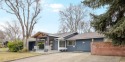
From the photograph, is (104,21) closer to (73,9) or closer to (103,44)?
(103,44)

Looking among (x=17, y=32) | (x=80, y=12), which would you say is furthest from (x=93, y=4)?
(x=17, y=32)

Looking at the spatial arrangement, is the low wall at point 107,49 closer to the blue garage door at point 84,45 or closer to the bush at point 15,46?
the blue garage door at point 84,45

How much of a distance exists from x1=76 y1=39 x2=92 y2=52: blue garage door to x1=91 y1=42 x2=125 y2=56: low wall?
794 centimetres

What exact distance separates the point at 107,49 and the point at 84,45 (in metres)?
10.0

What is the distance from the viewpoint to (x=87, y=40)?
32688 millimetres

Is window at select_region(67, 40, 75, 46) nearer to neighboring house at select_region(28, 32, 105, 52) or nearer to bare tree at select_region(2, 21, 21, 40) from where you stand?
neighboring house at select_region(28, 32, 105, 52)

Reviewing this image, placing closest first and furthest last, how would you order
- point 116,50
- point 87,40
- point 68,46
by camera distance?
point 116,50
point 87,40
point 68,46

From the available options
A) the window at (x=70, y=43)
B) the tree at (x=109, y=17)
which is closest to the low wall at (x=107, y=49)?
the tree at (x=109, y=17)

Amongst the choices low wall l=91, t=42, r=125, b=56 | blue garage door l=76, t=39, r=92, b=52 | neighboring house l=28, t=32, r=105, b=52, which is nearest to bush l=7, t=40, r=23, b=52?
neighboring house l=28, t=32, r=105, b=52

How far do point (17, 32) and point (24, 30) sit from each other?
88.6ft

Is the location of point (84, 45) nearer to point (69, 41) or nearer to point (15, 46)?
point (69, 41)

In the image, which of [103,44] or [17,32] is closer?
[103,44]

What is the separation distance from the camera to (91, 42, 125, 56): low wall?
22214 mm

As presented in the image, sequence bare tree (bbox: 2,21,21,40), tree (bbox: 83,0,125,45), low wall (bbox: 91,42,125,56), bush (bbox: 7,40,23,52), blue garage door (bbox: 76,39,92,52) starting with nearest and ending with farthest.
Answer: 1. tree (bbox: 83,0,125,45)
2. low wall (bbox: 91,42,125,56)
3. blue garage door (bbox: 76,39,92,52)
4. bush (bbox: 7,40,23,52)
5. bare tree (bbox: 2,21,21,40)
